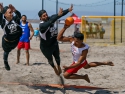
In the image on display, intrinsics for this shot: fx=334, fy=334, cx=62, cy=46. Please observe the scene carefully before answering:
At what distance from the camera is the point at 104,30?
1878 centimetres

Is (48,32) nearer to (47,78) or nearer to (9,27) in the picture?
(9,27)

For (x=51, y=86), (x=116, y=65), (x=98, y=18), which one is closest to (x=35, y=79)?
(x=51, y=86)

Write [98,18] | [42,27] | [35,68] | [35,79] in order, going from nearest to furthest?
[42,27] → [35,79] → [35,68] → [98,18]

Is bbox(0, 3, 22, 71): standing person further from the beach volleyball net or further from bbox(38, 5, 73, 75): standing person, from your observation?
the beach volleyball net

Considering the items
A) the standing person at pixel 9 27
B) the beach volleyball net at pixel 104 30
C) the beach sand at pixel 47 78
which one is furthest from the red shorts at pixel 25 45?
the beach volleyball net at pixel 104 30

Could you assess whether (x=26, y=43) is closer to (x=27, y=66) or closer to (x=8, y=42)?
(x=27, y=66)

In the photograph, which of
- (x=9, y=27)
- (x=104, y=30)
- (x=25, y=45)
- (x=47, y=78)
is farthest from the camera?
(x=104, y=30)

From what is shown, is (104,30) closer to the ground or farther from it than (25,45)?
closer to the ground

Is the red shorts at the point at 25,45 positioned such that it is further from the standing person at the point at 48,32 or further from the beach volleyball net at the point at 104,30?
the beach volleyball net at the point at 104,30

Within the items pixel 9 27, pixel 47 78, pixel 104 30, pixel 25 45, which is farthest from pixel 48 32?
pixel 104 30

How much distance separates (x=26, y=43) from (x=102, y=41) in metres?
8.44

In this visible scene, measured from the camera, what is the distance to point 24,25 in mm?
10453

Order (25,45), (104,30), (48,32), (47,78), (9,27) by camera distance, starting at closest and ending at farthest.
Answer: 1. (48,32)
2. (9,27)
3. (47,78)
4. (25,45)
5. (104,30)

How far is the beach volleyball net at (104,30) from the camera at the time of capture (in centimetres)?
1806
